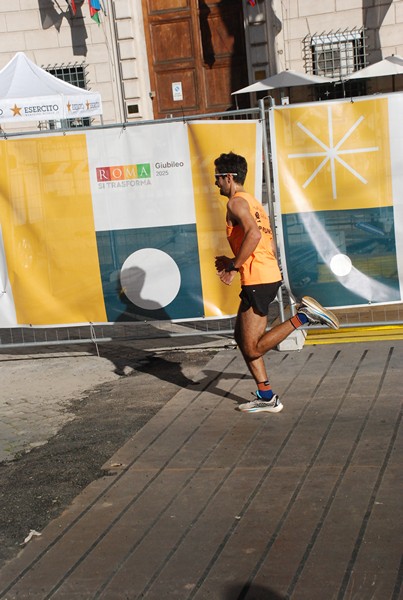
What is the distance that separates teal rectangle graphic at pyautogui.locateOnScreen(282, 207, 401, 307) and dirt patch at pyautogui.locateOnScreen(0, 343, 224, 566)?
130 centimetres

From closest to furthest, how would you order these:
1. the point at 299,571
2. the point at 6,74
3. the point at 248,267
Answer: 1. the point at 299,571
2. the point at 248,267
3. the point at 6,74

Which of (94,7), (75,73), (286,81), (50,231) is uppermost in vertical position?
(94,7)

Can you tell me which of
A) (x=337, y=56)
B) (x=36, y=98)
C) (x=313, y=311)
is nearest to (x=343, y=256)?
(x=313, y=311)

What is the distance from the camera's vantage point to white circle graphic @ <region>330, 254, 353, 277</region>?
8.81m

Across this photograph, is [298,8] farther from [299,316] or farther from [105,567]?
[105,567]

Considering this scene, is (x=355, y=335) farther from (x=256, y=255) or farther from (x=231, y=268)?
(x=231, y=268)

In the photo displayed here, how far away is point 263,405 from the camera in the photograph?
23.9 ft

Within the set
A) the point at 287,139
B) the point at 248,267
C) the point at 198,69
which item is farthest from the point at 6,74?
the point at 248,267

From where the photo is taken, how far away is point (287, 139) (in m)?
8.67

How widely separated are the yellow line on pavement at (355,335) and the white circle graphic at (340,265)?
0.75 meters

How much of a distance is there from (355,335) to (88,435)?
3.25 metres

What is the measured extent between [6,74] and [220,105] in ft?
25.9

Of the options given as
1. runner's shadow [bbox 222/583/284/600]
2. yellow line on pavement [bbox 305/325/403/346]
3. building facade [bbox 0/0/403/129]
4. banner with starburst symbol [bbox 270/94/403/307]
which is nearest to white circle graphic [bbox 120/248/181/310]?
banner with starburst symbol [bbox 270/94/403/307]

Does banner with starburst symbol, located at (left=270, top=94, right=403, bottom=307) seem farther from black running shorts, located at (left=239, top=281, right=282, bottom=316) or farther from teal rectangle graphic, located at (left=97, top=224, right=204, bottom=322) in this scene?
black running shorts, located at (left=239, top=281, right=282, bottom=316)
